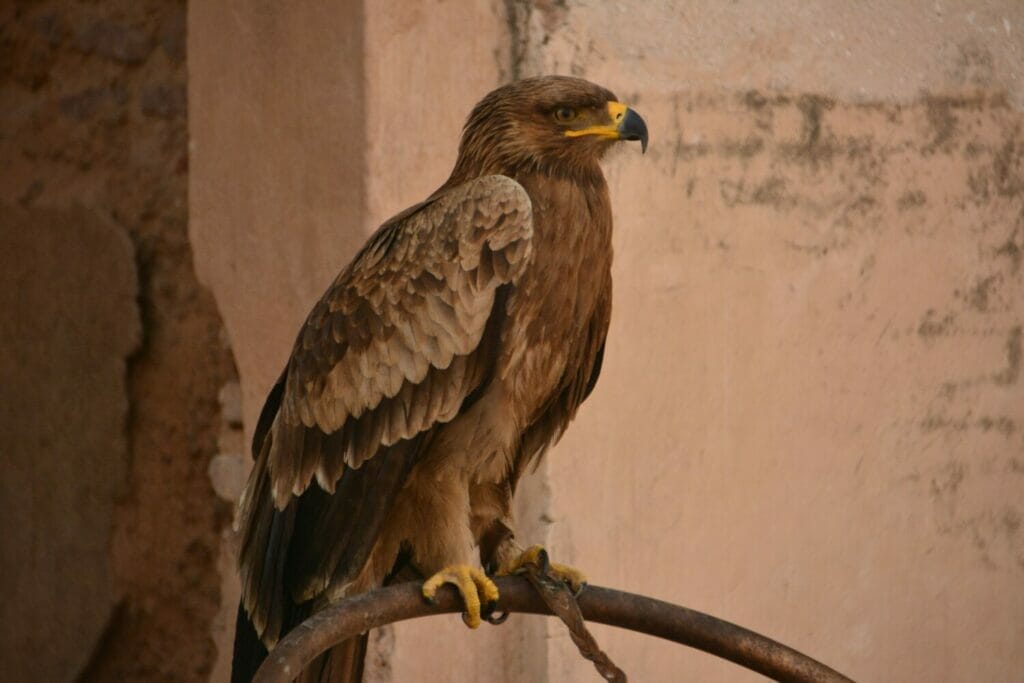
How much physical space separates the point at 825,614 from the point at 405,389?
66.6 inches

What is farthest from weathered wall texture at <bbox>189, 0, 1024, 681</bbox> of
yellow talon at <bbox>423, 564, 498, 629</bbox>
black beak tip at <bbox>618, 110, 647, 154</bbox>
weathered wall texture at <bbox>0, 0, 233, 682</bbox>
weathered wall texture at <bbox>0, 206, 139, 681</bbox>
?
yellow talon at <bbox>423, 564, 498, 629</bbox>

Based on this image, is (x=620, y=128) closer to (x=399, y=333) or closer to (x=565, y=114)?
(x=565, y=114)

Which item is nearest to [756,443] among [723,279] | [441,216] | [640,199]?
[723,279]

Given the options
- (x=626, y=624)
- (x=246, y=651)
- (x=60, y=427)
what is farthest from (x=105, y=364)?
(x=626, y=624)

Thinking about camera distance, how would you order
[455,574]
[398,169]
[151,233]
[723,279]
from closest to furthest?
[455,574] → [398,169] → [723,279] → [151,233]

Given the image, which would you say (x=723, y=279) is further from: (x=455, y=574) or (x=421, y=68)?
(x=455, y=574)

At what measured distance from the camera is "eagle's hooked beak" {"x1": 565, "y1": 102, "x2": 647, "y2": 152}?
10.1ft

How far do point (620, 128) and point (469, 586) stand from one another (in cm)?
84

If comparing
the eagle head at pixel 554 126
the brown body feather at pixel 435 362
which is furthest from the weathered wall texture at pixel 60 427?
the eagle head at pixel 554 126

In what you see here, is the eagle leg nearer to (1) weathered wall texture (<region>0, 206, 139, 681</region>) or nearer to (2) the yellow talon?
(2) the yellow talon

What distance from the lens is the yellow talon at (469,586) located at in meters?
2.93

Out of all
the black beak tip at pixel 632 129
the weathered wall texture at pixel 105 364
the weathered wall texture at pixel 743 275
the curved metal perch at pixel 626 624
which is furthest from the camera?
the weathered wall texture at pixel 105 364

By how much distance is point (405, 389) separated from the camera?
3096 millimetres

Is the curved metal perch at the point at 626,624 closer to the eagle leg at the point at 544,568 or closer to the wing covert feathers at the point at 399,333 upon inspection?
the eagle leg at the point at 544,568
